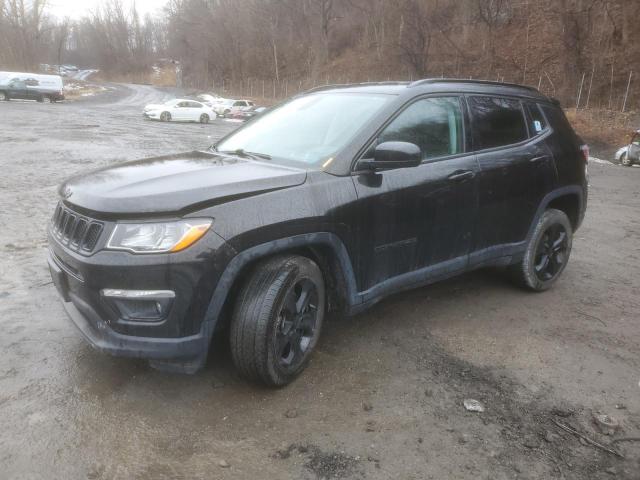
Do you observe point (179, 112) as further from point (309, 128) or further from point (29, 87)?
point (309, 128)

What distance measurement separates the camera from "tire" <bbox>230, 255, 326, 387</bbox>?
2756 mm

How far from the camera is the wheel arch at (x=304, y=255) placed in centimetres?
266

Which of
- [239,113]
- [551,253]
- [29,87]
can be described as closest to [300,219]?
[551,253]

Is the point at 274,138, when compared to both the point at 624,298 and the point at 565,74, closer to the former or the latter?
the point at 624,298

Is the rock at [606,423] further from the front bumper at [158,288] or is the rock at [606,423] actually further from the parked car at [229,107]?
the parked car at [229,107]

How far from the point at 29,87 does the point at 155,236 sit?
38.7 m

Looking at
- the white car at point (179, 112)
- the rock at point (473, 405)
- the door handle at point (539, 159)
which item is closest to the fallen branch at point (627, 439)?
the rock at point (473, 405)

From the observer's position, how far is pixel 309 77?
5244cm

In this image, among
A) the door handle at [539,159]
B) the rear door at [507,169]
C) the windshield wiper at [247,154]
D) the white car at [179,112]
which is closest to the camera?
the windshield wiper at [247,154]

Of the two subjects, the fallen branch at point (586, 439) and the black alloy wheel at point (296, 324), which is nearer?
the fallen branch at point (586, 439)

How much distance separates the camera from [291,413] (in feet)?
9.23

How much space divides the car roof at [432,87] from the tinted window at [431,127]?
0.09 m

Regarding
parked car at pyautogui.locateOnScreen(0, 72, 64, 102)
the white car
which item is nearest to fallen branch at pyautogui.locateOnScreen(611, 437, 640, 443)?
the white car

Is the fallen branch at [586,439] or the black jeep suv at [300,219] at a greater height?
the black jeep suv at [300,219]
